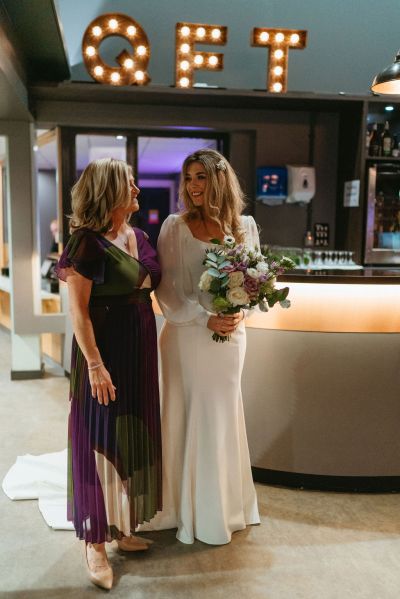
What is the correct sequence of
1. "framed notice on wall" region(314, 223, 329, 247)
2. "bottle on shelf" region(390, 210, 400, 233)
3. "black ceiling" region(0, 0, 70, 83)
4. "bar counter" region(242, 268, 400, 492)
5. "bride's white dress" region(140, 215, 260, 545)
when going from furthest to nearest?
"framed notice on wall" region(314, 223, 329, 247), "bottle on shelf" region(390, 210, 400, 233), "black ceiling" region(0, 0, 70, 83), "bar counter" region(242, 268, 400, 492), "bride's white dress" region(140, 215, 260, 545)

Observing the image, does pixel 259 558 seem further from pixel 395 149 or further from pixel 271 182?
pixel 395 149

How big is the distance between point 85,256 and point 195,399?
0.87 metres

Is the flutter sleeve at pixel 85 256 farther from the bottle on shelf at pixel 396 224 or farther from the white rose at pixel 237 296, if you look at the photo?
the bottle on shelf at pixel 396 224

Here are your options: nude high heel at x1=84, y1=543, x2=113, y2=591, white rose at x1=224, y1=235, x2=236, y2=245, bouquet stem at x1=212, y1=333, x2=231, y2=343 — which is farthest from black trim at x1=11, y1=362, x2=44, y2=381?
white rose at x1=224, y1=235, x2=236, y2=245

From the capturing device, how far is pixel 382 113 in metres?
6.04

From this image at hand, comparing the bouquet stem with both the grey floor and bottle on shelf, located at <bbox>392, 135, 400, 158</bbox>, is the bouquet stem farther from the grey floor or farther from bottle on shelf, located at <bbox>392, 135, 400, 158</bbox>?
bottle on shelf, located at <bbox>392, 135, 400, 158</bbox>

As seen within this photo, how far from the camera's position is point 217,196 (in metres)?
2.56

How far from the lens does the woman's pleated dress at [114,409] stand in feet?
7.80

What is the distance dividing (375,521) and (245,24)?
5497 millimetres

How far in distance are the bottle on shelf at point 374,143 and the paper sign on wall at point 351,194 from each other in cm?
36

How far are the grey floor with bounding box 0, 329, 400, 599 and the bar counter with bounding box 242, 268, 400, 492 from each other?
7.3 inches

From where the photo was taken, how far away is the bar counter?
3289 millimetres

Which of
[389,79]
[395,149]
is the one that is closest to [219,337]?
[389,79]

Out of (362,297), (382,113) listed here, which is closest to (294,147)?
(382,113)
